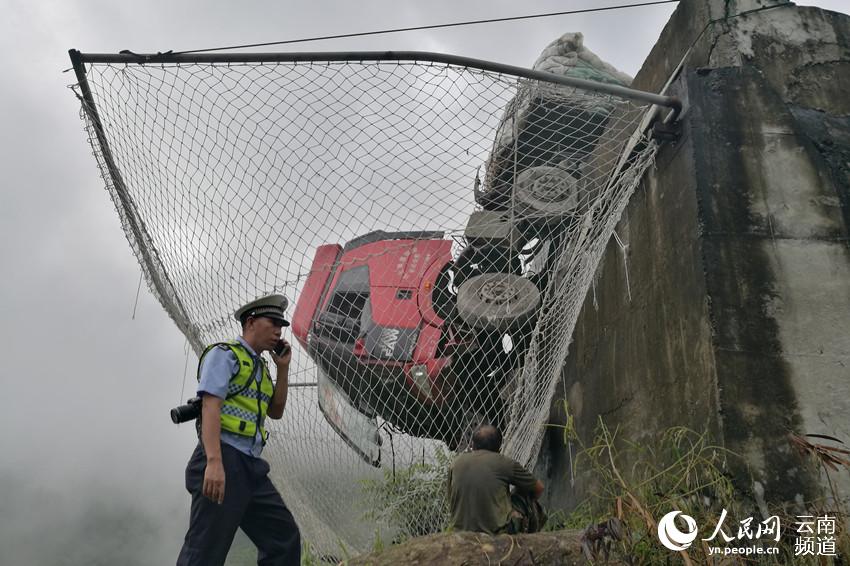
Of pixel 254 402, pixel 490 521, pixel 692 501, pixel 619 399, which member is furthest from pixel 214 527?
pixel 619 399

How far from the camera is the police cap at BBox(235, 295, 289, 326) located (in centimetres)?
300

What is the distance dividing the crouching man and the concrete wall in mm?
754

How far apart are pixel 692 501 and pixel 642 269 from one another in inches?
63.0

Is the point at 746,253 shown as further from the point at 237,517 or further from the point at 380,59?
the point at 237,517

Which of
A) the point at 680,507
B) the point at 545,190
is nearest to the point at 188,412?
the point at 680,507

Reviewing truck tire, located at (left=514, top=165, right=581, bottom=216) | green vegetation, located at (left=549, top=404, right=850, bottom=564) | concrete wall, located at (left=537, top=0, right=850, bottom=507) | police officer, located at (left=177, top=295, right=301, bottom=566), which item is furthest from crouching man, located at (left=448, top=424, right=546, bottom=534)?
truck tire, located at (left=514, top=165, right=581, bottom=216)

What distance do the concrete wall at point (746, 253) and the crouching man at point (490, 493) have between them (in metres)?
0.75

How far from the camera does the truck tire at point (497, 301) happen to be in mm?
4629

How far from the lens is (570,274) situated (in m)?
4.46

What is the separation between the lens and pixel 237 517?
2645 millimetres

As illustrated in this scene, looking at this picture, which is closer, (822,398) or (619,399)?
(822,398)

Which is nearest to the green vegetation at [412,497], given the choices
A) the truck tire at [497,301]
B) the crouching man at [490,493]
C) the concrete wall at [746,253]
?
the truck tire at [497,301]

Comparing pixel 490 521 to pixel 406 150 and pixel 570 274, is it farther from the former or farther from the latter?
pixel 406 150

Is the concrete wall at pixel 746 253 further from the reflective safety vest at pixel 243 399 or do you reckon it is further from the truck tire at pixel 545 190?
the reflective safety vest at pixel 243 399
